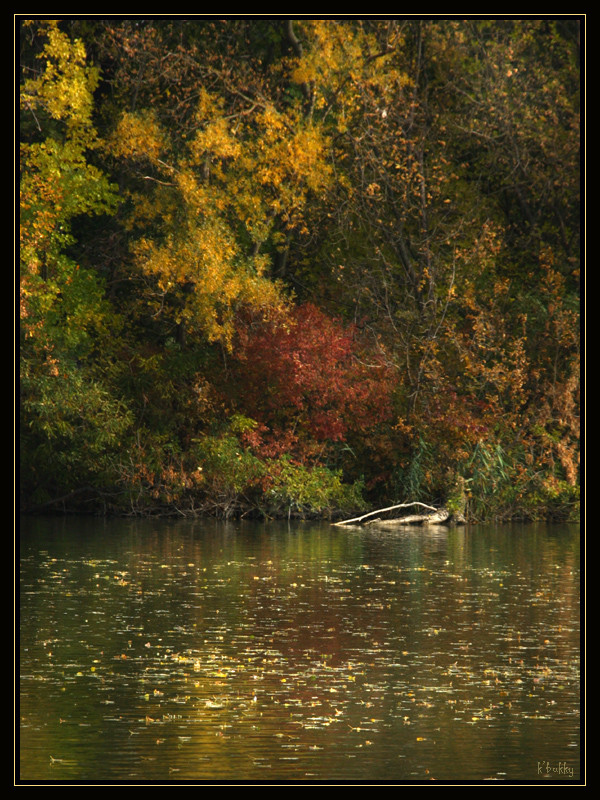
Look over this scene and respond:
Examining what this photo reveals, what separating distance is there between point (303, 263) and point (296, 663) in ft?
76.6

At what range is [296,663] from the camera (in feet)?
51.1

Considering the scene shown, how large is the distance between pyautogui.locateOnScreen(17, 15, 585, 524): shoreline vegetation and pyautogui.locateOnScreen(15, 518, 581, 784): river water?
6.56 meters

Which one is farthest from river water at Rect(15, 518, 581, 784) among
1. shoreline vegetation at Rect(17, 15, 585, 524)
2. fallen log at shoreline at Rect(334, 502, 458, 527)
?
shoreline vegetation at Rect(17, 15, 585, 524)

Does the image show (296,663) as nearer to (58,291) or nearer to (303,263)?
(58,291)

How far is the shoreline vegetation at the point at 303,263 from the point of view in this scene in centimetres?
3359

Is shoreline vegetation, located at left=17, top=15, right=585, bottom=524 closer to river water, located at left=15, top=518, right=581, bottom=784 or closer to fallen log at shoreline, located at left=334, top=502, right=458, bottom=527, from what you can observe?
fallen log at shoreline, located at left=334, top=502, right=458, bottom=527

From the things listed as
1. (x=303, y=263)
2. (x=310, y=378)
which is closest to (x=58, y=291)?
(x=310, y=378)

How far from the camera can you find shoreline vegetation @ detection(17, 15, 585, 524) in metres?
33.6

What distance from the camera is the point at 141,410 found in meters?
35.1

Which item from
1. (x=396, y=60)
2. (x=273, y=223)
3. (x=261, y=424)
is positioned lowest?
(x=261, y=424)
